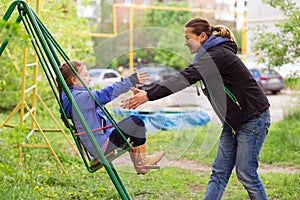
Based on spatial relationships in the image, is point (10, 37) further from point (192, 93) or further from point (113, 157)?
point (192, 93)

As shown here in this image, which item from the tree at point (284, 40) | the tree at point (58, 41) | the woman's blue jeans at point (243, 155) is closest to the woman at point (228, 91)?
the woman's blue jeans at point (243, 155)

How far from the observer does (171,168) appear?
6844 millimetres

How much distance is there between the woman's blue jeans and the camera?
12.8 feet

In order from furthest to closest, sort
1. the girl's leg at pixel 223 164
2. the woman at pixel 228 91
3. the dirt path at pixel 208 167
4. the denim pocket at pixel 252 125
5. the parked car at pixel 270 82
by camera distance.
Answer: the parked car at pixel 270 82, the dirt path at pixel 208 167, the girl's leg at pixel 223 164, the denim pocket at pixel 252 125, the woman at pixel 228 91

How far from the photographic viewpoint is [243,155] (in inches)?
154

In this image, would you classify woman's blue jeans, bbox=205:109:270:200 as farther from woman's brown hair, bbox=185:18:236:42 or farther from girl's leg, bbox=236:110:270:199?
woman's brown hair, bbox=185:18:236:42

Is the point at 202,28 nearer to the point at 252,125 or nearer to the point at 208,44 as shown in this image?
the point at 208,44

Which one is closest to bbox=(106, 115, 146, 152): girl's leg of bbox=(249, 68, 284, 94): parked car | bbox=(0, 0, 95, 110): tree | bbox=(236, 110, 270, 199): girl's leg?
bbox=(236, 110, 270, 199): girl's leg

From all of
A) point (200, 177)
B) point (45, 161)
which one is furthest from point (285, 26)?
point (45, 161)

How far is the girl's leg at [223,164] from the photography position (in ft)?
13.4

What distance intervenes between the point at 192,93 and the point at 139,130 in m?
1.90

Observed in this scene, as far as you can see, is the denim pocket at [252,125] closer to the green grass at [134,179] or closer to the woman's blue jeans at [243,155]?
the woman's blue jeans at [243,155]

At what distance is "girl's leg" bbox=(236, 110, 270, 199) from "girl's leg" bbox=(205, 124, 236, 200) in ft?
0.40

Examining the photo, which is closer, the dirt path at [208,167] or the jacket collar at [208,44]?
the jacket collar at [208,44]
